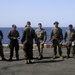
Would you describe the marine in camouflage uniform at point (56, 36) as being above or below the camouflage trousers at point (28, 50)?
above

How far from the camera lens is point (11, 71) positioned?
13844mm

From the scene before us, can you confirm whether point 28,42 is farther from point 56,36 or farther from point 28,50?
point 56,36

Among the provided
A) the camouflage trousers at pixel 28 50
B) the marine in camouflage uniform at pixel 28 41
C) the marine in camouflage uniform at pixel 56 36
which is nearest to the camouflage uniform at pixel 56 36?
the marine in camouflage uniform at pixel 56 36

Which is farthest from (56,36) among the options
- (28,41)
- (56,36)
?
(28,41)

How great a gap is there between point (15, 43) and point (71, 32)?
308cm

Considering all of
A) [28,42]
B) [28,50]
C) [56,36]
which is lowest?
[28,50]

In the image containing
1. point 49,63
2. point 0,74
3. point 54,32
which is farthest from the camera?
point 54,32

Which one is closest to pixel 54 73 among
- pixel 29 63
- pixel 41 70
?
pixel 41 70

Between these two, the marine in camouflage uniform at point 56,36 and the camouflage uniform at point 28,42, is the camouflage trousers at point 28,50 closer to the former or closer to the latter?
the camouflage uniform at point 28,42

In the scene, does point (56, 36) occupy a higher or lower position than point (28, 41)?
higher

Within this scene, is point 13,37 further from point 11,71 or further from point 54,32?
point 11,71

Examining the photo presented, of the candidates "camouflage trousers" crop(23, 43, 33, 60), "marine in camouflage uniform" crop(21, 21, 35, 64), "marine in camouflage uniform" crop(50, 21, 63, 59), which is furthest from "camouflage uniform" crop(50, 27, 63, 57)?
Result: "camouflage trousers" crop(23, 43, 33, 60)

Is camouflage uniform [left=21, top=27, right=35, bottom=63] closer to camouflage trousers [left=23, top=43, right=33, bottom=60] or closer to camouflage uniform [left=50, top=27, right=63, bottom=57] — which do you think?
camouflage trousers [left=23, top=43, right=33, bottom=60]

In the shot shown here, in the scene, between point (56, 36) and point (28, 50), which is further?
point (56, 36)
